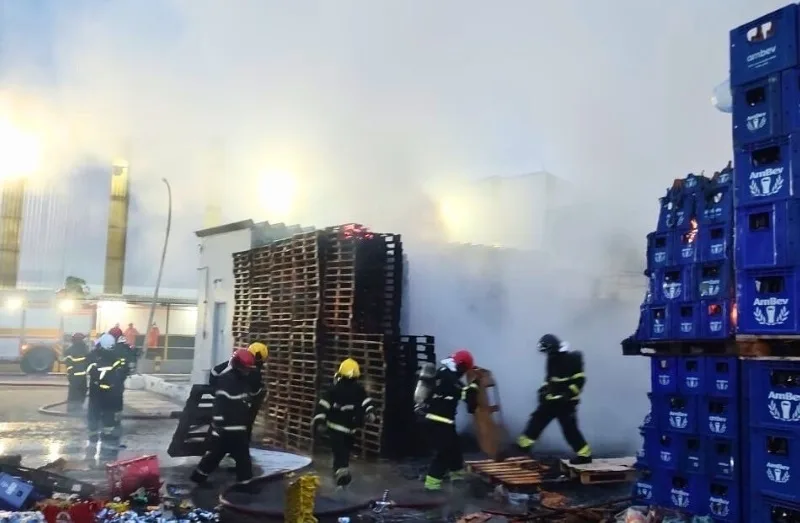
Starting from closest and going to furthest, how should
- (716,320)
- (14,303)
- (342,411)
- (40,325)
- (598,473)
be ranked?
(716,320) → (342,411) → (598,473) → (14,303) → (40,325)

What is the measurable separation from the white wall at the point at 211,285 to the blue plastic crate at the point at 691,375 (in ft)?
31.7

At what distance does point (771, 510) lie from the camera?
4.39 meters

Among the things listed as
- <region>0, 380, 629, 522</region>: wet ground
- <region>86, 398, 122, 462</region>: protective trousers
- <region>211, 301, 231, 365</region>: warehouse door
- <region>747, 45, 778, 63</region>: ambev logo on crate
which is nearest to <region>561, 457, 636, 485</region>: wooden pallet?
<region>0, 380, 629, 522</region>: wet ground

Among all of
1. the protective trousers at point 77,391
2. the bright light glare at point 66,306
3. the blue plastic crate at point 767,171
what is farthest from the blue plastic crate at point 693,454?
the bright light glare at point 66,306

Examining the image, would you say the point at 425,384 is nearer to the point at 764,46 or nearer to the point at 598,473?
the point at 598,473

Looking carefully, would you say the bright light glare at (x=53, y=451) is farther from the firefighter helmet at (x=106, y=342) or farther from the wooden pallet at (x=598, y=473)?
the wooden pallet at (x=598, y=473)

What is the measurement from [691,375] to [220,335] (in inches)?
427

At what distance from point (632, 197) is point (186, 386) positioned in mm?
10356

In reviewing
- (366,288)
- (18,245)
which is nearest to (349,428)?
(366,288)

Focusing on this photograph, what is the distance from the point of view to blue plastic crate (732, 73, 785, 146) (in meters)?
4.56

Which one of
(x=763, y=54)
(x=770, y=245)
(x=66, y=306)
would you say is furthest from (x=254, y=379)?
(x=66, y=306)

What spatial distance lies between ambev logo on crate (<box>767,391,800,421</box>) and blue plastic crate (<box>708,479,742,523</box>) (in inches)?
28.7

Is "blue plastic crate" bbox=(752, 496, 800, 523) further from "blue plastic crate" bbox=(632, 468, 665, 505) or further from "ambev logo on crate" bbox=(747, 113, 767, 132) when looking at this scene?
"ambev logo on crate" bbox=(747, 113, 767, 132)

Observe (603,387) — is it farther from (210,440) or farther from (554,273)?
(210,440)
